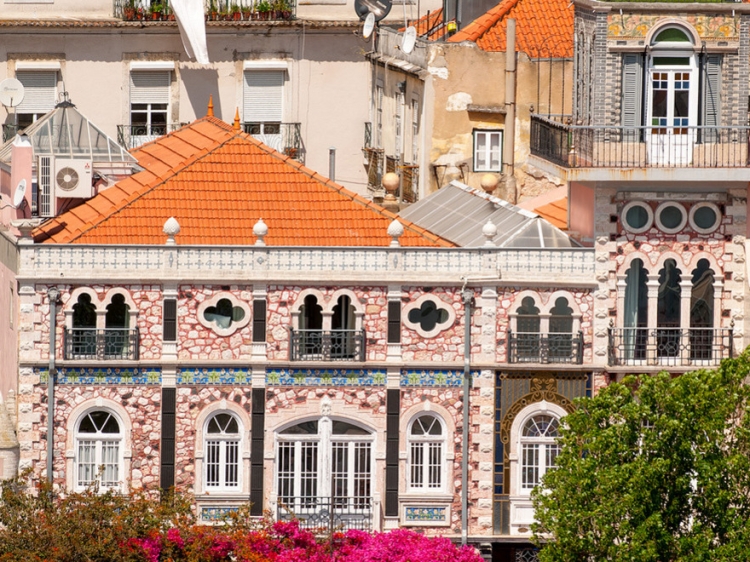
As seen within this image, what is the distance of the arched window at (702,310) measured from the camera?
5934cm

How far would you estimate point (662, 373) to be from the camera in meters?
55.3

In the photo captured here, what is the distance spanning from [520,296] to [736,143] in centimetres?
568

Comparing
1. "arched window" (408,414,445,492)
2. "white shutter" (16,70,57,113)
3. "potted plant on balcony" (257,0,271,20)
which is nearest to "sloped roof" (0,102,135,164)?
"arched window" (408,414,445,492)

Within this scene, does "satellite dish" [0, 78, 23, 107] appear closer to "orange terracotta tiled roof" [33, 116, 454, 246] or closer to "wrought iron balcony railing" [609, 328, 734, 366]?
"orange terracotta tiled roof" [33, 116, 454, 246]

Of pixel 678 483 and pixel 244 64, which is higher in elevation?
pixel 244 64

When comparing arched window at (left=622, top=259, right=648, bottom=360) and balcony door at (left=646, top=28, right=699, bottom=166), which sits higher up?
balcony door at (left=646, top=28, right=699, bottom=166)

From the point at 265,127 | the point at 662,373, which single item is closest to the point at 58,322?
the point at 662,373

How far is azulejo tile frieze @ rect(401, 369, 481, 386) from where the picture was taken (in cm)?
5891

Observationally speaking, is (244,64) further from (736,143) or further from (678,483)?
(678,483)

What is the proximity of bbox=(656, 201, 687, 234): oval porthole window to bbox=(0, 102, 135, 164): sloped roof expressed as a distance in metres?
12.5

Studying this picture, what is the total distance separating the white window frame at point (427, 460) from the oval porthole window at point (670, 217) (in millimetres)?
6403

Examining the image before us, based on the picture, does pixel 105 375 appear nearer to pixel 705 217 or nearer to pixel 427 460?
pixel 427 460

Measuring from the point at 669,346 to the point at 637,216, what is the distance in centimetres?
295

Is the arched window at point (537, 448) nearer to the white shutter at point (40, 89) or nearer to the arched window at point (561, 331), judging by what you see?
the arched window at point (561, 331)
